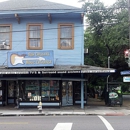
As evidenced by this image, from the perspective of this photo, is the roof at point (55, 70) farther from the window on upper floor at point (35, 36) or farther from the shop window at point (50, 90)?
the window on upper floor at point (35, 36)

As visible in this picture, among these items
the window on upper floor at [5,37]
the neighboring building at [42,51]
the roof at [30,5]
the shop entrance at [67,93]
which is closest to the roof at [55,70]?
the neighboring building at [42,51]

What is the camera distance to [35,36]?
20859mm

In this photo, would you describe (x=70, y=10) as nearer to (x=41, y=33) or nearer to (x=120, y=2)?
(x=41, y=33)

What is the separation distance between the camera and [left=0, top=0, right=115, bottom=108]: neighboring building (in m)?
19.7

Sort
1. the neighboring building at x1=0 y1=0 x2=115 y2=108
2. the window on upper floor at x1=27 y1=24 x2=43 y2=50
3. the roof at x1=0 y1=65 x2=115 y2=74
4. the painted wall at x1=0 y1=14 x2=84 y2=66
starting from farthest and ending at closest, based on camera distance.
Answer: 1. the window on upper floor at x1=27 y1=24 x2=43 y2=50
2. the painted wall at x1=0 y1=14 x2=84 y2=66
3. the neighboring building at x1=0 y1=0 x2=115 y2=108
4. the roof at x1=0 y1=65 x2=115 y2=74

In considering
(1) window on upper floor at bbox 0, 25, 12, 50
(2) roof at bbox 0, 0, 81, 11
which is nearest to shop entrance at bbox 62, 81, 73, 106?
(1) window on upper floor at bbox 0, 25, 12, 50

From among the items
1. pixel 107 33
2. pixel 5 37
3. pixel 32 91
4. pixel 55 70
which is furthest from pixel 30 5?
pixel 107 33

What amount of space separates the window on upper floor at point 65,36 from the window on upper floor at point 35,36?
1.47 meters

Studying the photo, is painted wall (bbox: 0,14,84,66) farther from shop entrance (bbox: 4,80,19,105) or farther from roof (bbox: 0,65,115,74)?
shop entrance (bbox: 4,80,19,105)

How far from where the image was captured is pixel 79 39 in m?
20.7

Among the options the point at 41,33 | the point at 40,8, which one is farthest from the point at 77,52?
the point at 40,8

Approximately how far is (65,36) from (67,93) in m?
4.50

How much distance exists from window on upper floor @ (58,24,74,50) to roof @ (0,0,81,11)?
1550 mm

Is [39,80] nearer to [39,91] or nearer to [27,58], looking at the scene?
[39,91]
